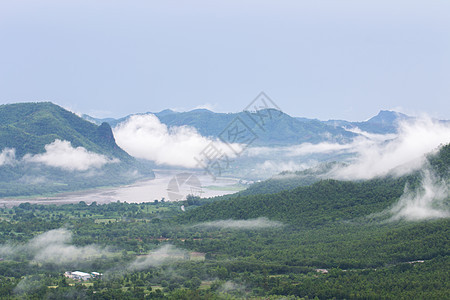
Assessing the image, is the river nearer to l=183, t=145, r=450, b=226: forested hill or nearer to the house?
l=183, t=145, r=450, b=226: forested hill

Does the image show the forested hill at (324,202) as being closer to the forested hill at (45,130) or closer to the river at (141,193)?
the river at (141,193)

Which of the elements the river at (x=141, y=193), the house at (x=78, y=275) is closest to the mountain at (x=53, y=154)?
the river at (x=141, y=193)

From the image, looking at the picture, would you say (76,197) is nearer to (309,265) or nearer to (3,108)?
(3,108)

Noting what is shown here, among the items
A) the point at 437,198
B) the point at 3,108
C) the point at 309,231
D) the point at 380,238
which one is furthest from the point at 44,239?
the point at 3,108

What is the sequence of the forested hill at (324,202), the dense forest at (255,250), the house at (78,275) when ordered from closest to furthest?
1. the dense forest at (255,250)
2. the house at (78,275)
3. the forested hill at (324,202)

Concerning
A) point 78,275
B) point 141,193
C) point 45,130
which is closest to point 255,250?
point 78,275

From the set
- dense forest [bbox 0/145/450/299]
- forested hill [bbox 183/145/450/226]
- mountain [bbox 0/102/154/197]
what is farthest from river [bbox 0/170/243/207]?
forested hill [bbox 183/145/450/226]
